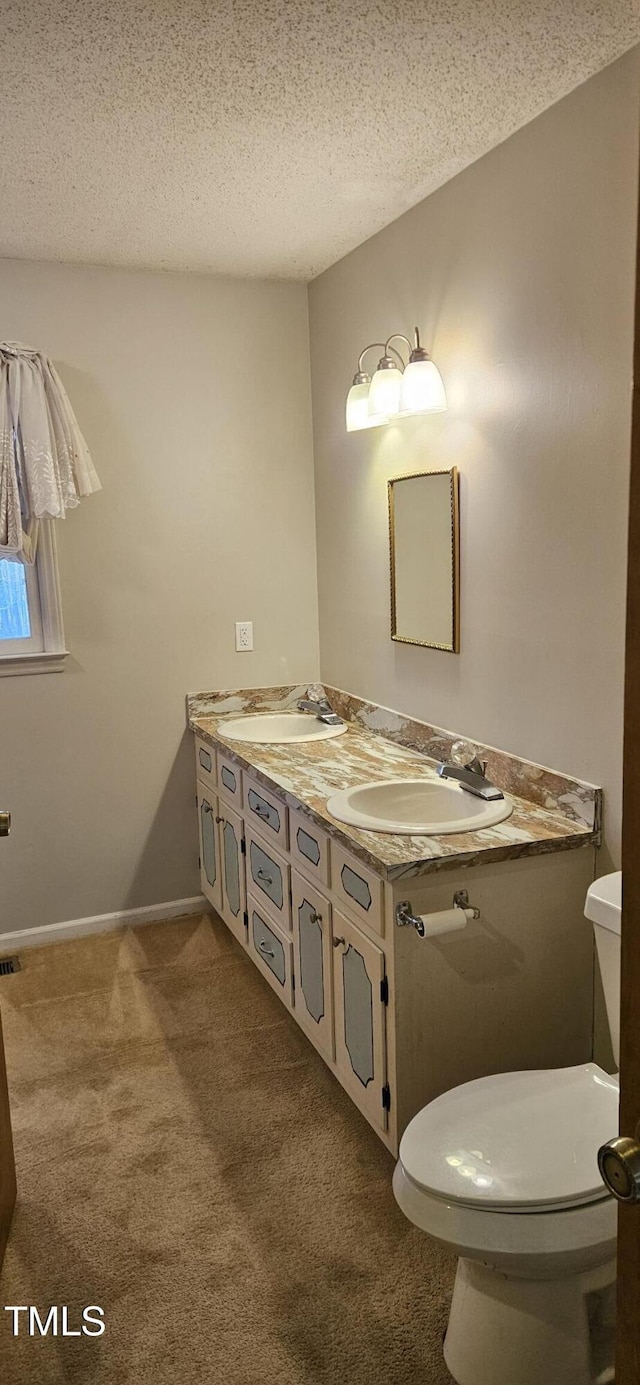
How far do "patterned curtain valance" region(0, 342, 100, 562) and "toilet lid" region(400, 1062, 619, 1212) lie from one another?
6.94 ft

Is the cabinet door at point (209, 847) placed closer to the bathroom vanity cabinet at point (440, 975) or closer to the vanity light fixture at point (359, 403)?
the bathroom vanity cabinet at point (440, 975)

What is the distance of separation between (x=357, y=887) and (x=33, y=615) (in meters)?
1.71

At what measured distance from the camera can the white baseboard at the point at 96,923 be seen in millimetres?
3283

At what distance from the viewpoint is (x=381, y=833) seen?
6.63 feet

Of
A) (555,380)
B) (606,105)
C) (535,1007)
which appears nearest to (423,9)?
(606,105)

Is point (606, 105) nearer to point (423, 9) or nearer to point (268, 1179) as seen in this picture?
point (423, 9)

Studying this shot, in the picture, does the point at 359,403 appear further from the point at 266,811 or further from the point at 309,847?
the point at 309,847

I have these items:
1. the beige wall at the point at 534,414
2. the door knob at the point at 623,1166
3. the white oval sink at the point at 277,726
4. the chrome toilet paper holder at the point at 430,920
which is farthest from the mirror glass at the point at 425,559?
the door knob at the point at 623,1166

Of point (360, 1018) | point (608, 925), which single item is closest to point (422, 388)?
point (608, 925)

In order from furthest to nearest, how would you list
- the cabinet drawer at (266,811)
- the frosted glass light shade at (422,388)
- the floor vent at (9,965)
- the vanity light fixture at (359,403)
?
the vanity light fixture at (359,403)
the cabinet drawer at (266,811)
the frosted glass light shade at (422,388)
the floor vent at (9,965)

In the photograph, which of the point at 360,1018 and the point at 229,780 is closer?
the point at 360,1018

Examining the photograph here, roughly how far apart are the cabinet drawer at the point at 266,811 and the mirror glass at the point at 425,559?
0.63m

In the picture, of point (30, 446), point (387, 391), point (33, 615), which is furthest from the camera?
point (33, 615)

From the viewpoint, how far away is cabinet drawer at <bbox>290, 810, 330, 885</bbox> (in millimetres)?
2217
